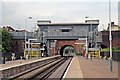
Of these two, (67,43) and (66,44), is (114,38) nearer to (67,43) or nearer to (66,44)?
(67,43)

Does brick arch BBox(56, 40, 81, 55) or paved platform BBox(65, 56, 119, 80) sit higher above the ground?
brick arch BBox(56, 40, 81, 55)

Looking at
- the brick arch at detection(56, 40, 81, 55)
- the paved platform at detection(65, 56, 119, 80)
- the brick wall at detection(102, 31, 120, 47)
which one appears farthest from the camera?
the brick arch at detection(56, 40, 81, 55)

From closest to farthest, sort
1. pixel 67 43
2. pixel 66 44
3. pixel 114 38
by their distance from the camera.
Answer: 1. pixel 114 38
2. pixel 67 43
3. pixel 66 44

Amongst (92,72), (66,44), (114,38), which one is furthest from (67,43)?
(92,72)

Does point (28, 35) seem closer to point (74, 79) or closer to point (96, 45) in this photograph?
point (96, 45)

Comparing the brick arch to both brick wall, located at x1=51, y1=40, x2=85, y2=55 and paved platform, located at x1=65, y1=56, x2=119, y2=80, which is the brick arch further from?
paved platform, located at x1=65, y1=56, x2=119, y2=80

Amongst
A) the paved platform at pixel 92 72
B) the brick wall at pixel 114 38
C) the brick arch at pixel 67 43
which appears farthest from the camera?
the brick arch at pixel 67 43

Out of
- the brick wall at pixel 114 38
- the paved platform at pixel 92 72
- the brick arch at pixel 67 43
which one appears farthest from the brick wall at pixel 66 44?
the paved platform at pixel 92 72

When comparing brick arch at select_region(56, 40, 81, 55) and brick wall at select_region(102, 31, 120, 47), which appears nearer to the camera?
brick wall at select_region(102, 31, 120, 47)

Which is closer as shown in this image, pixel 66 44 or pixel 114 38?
pixel 114 38

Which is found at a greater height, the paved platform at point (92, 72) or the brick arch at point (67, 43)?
the brick arch at point (67, 43)

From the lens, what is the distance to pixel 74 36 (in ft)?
323

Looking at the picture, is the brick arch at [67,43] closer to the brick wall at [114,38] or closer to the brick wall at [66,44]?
the brick wall at [66,44]

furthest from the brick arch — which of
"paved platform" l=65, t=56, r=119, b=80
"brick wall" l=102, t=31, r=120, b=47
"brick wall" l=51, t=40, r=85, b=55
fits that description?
"paved platform" l=65, t=56, r=119, b=80
